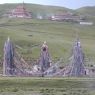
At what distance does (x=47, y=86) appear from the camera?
2285 inches

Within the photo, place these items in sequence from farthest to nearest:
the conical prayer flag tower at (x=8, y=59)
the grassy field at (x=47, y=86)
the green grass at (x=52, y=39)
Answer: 1. the green grass at (x=52, y=39)
2. the conical prayer flag tower at (x=8, y=59)
3. the grassy field at (x=47, y=86)

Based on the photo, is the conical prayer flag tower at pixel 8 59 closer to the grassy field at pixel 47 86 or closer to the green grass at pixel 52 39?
the grassy field at pixel 47 86

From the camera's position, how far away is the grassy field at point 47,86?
53.6 m

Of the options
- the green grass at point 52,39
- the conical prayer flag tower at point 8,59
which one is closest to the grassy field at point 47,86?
the conical prayer flag tower at point 8,59

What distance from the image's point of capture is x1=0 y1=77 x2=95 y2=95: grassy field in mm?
53625

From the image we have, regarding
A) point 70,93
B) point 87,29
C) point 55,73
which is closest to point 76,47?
point 55,73

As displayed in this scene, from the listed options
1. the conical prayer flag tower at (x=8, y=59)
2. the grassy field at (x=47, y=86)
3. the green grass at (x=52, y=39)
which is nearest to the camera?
the grassy field at (x=47, y=86)

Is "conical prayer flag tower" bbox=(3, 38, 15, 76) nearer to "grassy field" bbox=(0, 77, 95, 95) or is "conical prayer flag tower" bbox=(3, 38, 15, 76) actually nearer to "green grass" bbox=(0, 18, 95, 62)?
"grassy field" bbox=(0, 77, 95, 95)

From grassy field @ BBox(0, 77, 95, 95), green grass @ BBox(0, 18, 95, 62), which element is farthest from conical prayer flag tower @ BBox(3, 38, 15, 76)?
green grass @ BBox(0, 18, 95, 62)

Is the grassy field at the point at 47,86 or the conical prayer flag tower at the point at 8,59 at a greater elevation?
the conical prayer flag tower at the point at 8,59

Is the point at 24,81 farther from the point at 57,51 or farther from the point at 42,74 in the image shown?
the point at 57,51

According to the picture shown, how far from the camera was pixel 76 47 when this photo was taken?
2781 inches

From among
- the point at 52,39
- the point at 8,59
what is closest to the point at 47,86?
the point at 8,59

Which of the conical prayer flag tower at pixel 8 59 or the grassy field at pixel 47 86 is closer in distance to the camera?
the grassy field at pixel 47 86
